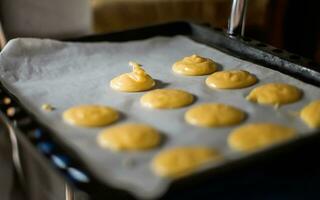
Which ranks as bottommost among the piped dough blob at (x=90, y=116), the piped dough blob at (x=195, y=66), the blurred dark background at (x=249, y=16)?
the blurred dark background at (x=249, y=16)

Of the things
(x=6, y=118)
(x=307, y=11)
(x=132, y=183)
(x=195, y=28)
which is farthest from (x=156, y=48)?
(x=307, y=11)

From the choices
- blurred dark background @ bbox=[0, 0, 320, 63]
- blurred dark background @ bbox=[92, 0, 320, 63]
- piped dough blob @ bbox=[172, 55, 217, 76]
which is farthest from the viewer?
blurred dark background @ bbox=[92, 0, 320, 63]

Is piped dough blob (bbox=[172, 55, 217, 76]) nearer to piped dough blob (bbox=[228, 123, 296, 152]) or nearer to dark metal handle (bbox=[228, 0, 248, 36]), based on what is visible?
dark metal handle (bbox=[228, 0, 248, 36])

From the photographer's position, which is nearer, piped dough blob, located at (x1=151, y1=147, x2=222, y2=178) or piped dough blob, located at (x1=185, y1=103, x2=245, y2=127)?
piped dough blob, located at (x1=151, y1=147, x2=222, y2=178)

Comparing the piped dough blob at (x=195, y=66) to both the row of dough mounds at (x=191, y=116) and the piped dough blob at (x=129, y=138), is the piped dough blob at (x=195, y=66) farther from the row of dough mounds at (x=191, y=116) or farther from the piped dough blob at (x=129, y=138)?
the piped dough blob at (x=129, y=138)

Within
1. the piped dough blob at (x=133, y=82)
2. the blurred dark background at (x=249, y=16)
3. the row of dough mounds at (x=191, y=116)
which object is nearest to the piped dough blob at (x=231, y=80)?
the row of dough mounds at (x=191, y=116)

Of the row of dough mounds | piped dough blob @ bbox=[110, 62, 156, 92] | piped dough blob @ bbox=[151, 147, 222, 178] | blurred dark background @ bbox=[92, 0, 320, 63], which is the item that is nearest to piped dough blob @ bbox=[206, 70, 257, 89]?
the row of dough mounds

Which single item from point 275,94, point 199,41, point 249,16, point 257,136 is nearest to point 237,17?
point 199,41
